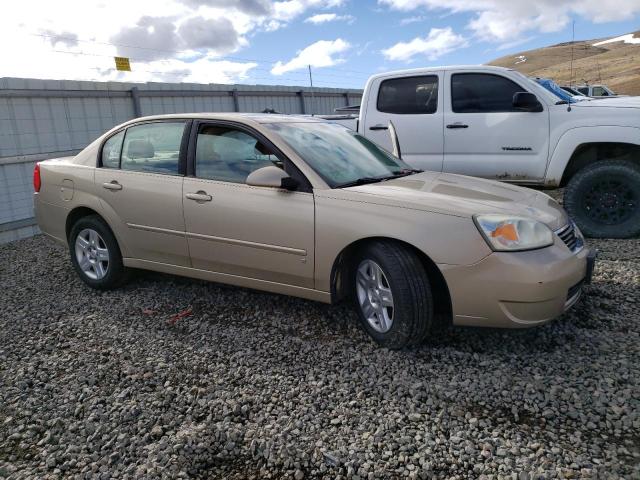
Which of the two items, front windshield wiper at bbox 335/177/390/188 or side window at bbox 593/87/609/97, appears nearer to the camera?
front windshield wiper at bbox 335/177/390/188

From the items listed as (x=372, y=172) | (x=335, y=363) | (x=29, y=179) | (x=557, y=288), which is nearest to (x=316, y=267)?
(x=335, y=363)

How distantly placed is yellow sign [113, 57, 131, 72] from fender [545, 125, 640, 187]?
8.45 meters

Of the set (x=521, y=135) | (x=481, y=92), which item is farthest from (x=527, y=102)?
(x=481, y=92)

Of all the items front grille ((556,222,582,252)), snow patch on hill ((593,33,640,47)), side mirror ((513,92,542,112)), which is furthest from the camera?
snow patch on hill ((593,33,640,47))

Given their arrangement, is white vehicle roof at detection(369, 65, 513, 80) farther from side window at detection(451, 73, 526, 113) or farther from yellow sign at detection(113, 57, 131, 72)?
yellow sign at detection(113, 57, 131, 72)

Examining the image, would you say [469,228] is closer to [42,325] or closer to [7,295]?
[42,325]

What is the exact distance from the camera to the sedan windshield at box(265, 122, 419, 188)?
3656 millimetres

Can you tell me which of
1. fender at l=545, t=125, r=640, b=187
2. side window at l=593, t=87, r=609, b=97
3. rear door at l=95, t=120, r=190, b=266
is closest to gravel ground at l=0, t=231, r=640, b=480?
rear door at l=95, t=120, r=190, b=266

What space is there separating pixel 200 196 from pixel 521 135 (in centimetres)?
377

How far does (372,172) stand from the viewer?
3.89 metres

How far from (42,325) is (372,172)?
2897 mm

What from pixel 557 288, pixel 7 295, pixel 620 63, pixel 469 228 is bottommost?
pixel 7 295

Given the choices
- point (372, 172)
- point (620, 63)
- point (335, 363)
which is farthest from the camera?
point (620, 63)

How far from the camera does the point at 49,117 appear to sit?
7.89 m
